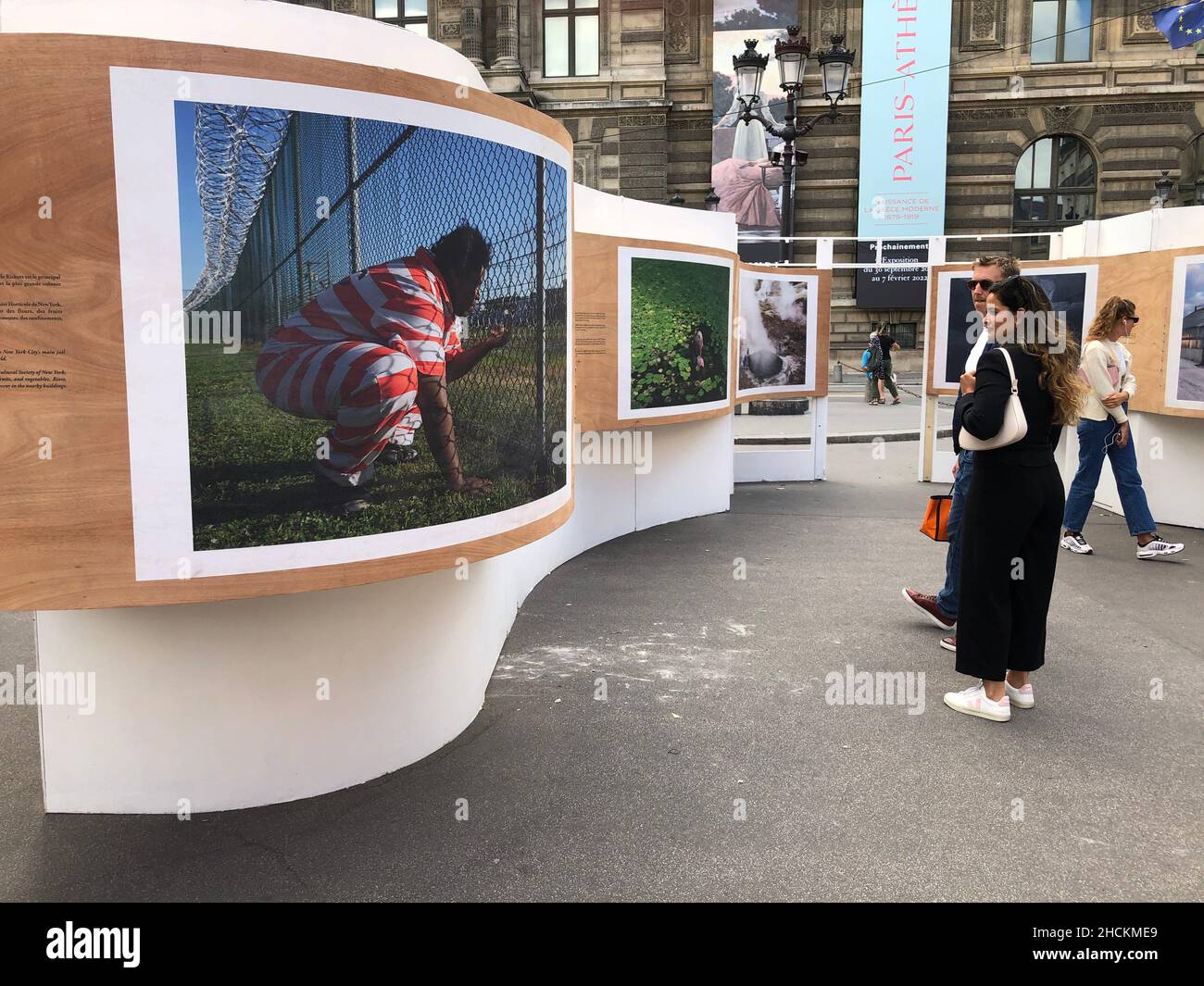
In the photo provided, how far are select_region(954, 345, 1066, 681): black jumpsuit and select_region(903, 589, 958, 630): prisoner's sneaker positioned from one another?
134 centimetres

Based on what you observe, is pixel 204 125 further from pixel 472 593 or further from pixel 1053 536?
pixel 1053 536

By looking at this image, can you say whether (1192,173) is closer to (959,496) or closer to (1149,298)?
(1149,298)

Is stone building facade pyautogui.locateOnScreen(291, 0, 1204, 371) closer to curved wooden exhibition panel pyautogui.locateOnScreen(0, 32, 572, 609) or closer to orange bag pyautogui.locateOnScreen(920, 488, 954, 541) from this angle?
orange bag pyautogui.locateOnScreen(920, 488, 954, 541)

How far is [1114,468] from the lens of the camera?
27.6ft

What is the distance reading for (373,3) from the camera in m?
31.5

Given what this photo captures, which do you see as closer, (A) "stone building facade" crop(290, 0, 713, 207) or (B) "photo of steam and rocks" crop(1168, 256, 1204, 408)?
(B) "photo of steam and rocks" crop(1168, 256, 1204, 408)

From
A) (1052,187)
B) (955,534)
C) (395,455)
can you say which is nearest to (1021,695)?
(955,534)

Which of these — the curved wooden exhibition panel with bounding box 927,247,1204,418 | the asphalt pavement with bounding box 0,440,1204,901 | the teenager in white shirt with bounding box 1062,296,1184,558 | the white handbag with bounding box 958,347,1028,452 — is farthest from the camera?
the curved wooden exhibition panel with bounding box 927,247,1204,418

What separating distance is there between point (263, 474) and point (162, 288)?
0.63 meters

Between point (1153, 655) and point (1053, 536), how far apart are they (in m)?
1.67

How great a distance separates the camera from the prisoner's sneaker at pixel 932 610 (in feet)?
20.6

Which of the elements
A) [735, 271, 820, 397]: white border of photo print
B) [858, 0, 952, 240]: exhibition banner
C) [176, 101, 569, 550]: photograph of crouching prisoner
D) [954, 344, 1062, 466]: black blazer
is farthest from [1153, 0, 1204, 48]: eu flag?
[858, 0, 952, 240]: exhibition banner

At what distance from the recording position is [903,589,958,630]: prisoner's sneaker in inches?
247

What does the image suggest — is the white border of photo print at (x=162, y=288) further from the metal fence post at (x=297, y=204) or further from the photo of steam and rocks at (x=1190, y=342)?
the photo of steam and rocks at (x=1190, y=342)
